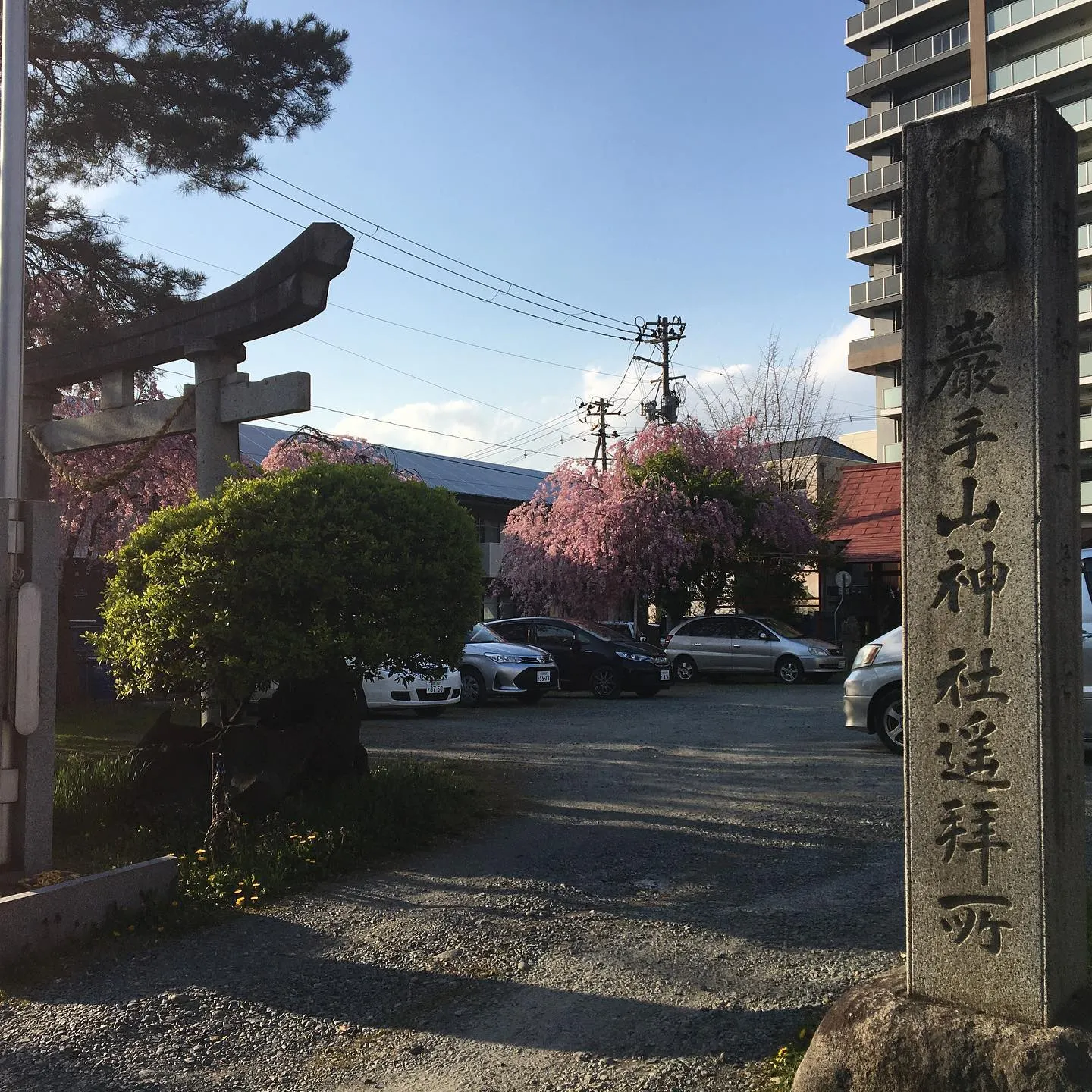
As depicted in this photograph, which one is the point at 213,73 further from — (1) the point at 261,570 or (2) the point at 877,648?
(2) the point at 877,648

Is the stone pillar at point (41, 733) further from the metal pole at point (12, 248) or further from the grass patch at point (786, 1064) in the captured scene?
the grass patch at point (786, 1064)

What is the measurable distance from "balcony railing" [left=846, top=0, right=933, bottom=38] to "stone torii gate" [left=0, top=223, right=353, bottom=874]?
4248 centimetres

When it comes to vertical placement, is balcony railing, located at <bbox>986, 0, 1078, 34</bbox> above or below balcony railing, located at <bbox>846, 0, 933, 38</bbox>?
below

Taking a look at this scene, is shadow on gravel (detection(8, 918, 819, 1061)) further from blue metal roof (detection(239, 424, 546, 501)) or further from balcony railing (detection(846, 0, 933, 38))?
balcony railing (detection(846, 0, 933, 38))

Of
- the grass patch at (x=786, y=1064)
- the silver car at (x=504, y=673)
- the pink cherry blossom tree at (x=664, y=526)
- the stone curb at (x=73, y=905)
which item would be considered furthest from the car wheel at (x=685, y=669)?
the grass patch at (x=786, y=1064)

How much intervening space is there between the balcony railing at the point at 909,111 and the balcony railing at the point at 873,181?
59.0 inches

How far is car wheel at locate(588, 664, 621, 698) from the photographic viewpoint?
19.5 m

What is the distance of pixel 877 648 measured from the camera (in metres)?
10.5

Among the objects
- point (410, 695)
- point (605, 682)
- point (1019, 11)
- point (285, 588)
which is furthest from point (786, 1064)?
point (1019, 11)

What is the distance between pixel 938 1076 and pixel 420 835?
4471mm

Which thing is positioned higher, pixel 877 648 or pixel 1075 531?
pixel 1075 531

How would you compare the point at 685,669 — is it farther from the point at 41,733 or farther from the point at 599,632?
the point at 41,733

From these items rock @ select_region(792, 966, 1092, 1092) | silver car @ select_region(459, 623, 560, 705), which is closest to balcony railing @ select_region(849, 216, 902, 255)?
silver car @ select_region(459, 623, 560, 705)

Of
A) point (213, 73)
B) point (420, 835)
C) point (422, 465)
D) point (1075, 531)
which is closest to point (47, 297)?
point (213, 73)
